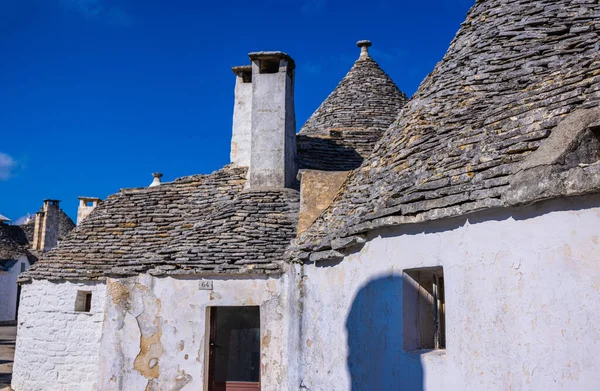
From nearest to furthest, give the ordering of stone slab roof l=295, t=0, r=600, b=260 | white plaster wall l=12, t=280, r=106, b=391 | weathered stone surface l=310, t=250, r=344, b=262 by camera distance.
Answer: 1. stone slab roof l=295, t=0, r=600, b=260
2. weathered stone surface l=310, t=250, r=344, b=262
3. white plaster wall l=12, t=280, r=106, b=391

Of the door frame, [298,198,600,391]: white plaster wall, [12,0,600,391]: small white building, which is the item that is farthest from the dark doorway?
[298,198,600,391]: white plaster wall

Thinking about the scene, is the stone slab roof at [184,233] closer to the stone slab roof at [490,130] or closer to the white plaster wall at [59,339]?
the white plaster wall at [59,339]

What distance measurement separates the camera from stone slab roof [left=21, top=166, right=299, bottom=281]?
32.6 ft

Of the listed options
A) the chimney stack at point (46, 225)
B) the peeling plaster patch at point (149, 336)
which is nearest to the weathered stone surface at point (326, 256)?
the peeling plaster patch at point (149, 336)

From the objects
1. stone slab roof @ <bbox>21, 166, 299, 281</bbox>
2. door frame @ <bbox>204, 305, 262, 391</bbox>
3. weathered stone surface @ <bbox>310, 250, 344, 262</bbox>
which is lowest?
door frame @ <bbox>204, 305, 262, 391</bbox>

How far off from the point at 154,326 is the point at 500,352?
653cm

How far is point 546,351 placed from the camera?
14.4ft

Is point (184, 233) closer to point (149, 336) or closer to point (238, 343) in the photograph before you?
point (149, 336)

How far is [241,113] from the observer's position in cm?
1425

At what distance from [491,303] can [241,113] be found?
33.0ft

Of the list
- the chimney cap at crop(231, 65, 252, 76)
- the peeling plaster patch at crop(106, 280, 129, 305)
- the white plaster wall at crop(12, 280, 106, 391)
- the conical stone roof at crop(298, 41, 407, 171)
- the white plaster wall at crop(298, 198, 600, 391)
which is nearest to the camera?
the white plaster wall at crop(298, 198, 600, 391)

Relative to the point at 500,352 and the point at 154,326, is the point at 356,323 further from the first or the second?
the point at 154,326

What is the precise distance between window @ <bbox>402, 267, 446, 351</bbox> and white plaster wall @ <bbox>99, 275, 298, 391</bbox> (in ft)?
12.1

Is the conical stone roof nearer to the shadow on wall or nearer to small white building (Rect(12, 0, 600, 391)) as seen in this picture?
small white building (Rect(12, 0, 600, 391))
